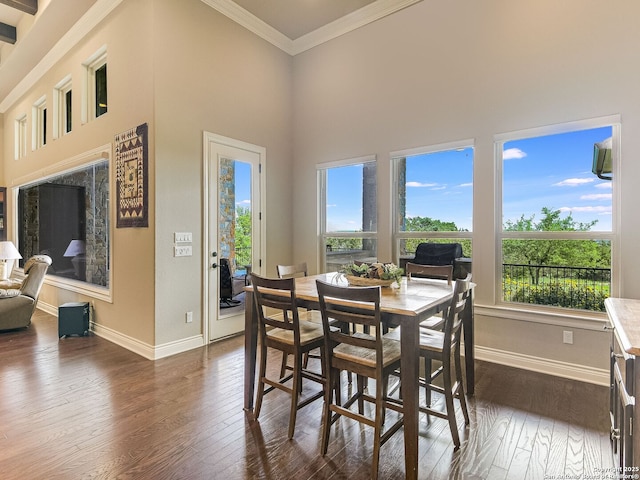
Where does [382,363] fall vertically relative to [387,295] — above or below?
below

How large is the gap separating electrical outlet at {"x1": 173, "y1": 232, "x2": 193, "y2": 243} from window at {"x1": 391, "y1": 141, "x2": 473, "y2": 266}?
2.45 m

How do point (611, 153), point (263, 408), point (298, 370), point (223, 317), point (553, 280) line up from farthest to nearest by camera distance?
point (223, 317)
point (553, 280)
point (611, 153)
point (263, 408)
point (298, 370)

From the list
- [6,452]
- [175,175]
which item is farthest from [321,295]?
[175,175]

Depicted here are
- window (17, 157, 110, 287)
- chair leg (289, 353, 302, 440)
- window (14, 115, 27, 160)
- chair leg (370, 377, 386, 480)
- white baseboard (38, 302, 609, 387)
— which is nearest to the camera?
chair leg (370, 377, 386, 480)

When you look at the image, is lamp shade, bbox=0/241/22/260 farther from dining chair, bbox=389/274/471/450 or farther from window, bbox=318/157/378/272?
dining chair, bbox=389/274/471/450

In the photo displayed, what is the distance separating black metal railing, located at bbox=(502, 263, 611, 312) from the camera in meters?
3.09

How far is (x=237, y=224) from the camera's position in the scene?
4469 mm

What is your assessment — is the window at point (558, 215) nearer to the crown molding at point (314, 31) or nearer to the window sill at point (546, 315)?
the window sill at point (546, 315)

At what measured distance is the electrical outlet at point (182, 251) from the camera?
12.3 feet

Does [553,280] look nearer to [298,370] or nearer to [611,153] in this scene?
[611,153]

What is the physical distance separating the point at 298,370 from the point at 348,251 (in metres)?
2.65

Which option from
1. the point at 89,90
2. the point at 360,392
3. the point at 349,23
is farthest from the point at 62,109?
the point at 360,392

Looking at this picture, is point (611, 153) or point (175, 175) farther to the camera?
point (175, 175)

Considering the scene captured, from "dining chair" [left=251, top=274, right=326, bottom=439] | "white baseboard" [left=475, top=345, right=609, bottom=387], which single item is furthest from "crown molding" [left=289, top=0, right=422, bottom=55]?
"white baseboard" [left=475, top=345, right=609, bottom=387]
